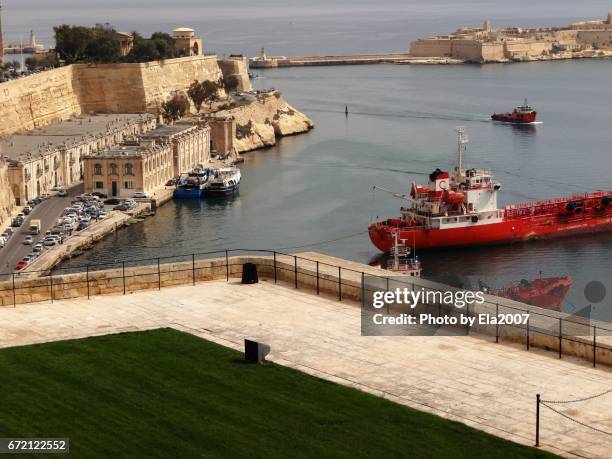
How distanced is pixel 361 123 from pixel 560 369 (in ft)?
210

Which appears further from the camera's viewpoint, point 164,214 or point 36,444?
point 164,214

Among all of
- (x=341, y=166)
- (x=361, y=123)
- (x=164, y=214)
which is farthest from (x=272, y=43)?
(x=164, y=214)

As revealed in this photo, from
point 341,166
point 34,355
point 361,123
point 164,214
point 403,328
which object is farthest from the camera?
point 361,123

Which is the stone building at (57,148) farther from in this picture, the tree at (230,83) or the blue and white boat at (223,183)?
the tree at (230,83)

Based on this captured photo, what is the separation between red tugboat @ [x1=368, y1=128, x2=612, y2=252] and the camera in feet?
138

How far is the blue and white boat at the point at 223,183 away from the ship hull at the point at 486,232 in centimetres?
1346

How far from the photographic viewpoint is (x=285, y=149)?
68.8 metres

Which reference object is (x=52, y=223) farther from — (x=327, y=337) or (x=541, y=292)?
(x=327, y=337)

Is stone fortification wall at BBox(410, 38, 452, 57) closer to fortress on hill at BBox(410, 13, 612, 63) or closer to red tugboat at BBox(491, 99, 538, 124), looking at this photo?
fortress on hill at BBox(410, 13, 612, 63)

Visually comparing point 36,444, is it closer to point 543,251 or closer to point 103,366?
point 103,366

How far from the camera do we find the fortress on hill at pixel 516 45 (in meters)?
134

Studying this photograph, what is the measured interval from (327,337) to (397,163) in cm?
4687

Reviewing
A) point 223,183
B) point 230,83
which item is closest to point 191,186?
point 223,183

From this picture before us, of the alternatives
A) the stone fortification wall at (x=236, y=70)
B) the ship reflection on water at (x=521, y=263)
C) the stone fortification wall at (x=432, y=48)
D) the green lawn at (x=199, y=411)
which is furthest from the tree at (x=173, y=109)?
the stone fortification wall at (x=432, y=48)
